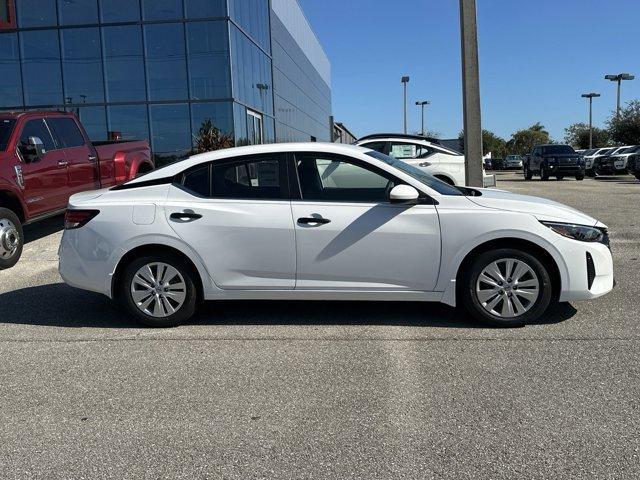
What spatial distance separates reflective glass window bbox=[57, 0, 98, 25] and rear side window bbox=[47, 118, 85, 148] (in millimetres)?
10304

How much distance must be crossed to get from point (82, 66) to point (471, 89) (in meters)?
13.9

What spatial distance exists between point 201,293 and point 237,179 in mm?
1061

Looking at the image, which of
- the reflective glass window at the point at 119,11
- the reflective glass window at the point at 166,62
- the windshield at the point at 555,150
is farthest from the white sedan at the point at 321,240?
the windshield at the point at 555,150

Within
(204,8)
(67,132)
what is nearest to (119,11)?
(204,8)

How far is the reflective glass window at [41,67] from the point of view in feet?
63.0

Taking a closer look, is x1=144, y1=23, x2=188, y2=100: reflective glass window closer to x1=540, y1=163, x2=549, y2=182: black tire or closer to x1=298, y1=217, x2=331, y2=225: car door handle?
x1=298, y1=217, x2=331, y2=225: car door handle

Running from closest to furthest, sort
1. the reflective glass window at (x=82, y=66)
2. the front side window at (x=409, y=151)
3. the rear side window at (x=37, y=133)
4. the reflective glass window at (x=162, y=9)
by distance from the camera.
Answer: the rear side window at (x=37, y=133), the front side window at (x=409, y=151), the reflective glass window at (x=162, y=9), the reflective glass window at (x=82, y=66)

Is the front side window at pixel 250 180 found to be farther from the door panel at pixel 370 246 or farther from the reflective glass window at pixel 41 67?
the reflective glass window at pixel 41 67

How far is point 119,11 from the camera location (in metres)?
18.9

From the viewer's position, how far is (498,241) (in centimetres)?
501

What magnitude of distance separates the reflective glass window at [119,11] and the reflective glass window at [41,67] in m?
1.87

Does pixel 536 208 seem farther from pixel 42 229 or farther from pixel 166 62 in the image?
pixel 166 62

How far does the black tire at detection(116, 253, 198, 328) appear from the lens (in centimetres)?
523

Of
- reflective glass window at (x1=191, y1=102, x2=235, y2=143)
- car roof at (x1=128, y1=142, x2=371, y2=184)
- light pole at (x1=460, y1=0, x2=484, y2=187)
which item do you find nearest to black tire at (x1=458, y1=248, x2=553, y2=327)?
car roof at (x1=128, y1=142, x2=371, y2=184)
